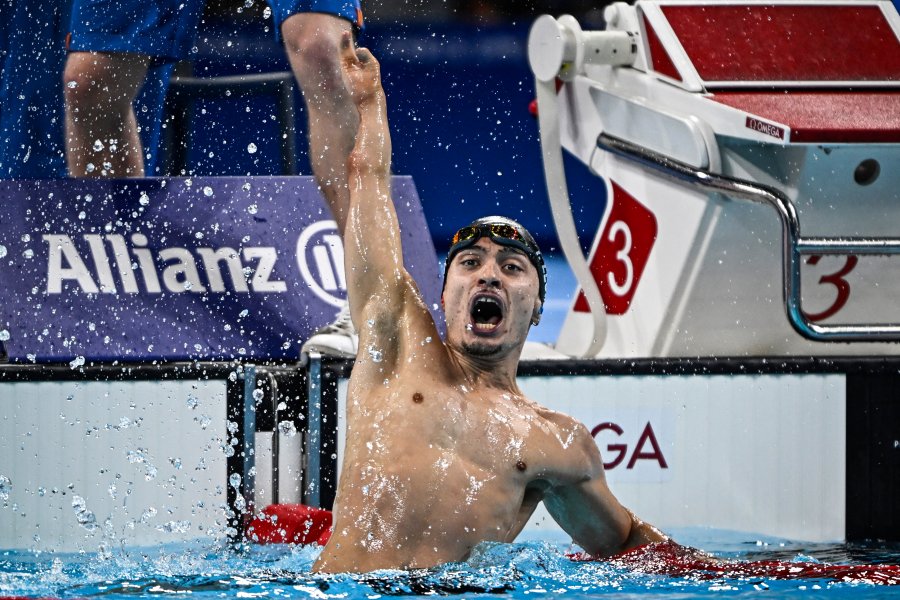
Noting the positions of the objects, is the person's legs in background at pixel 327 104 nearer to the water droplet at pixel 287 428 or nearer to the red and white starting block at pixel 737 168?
the water droplet at pixel 287 428

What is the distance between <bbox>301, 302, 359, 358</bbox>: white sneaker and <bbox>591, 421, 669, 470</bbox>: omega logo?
2.35 ft

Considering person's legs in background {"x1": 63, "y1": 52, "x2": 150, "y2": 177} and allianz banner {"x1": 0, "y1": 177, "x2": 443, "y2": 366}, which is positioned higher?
person's legs in background {"x1": 63, "y1": 52, "x2": 150, "y2": 177}

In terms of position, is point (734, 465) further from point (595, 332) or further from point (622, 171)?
point (622, 171)

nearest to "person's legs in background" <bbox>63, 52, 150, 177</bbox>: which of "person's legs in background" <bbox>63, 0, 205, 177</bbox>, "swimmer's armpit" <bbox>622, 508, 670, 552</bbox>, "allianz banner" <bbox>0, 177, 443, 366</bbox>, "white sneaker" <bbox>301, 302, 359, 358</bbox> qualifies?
"person's legs in background" <bbox>63, 0, 205, 177</bbox>

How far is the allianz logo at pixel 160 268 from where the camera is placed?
11.9 feet

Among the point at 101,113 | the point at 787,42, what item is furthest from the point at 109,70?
the point at 787,42

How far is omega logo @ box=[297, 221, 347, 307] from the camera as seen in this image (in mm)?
3766

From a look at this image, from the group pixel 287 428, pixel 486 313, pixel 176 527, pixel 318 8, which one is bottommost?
pixel 176 527

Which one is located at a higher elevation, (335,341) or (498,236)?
(498,236)

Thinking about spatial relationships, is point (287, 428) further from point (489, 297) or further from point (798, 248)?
point (798, 248)

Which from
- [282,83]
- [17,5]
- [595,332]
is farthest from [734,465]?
[17,5]

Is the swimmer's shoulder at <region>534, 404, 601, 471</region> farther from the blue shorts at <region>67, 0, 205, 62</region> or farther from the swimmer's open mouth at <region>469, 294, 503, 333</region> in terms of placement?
the blue shorts at <region>67, 0, 205, 62</region>

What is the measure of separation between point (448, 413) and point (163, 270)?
1.27 meters

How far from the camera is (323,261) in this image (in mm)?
3777
